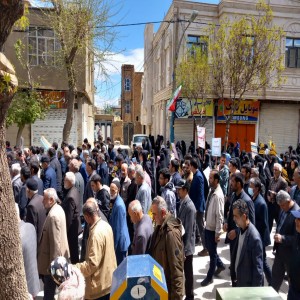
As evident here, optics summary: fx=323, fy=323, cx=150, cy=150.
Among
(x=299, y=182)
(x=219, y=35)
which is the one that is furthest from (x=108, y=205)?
(x=219, y=35)

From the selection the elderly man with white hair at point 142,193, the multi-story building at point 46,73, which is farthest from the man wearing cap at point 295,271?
the multi-story building at point 46,73

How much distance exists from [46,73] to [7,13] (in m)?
15.4

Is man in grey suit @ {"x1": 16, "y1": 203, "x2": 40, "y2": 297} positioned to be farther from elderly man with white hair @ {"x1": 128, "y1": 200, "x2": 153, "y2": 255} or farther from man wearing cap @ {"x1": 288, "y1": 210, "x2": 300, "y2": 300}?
man wearing cap @ {"x1": 288, "y1": 210, "x2": 300, "y2": 300}

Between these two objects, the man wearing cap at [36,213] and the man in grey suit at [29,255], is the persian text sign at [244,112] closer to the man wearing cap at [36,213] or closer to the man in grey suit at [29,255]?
the man wearing cap at [36,213]

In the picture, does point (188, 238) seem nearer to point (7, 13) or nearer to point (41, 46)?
point (7, 13)

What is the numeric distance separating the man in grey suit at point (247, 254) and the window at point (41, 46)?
1476 cm

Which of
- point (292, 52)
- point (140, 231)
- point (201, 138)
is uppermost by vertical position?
point (292, 52)

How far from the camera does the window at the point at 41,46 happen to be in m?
16.3

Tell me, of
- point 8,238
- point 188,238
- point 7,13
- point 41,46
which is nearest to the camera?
point 7,13

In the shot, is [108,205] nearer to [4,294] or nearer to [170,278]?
[170,278]

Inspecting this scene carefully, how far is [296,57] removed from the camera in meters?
20.3

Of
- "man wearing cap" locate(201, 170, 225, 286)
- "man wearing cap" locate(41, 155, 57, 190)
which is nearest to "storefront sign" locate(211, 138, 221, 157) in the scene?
"man wearing cap" locate(201, 170, 225, 286)

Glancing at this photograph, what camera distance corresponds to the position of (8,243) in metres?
2.41

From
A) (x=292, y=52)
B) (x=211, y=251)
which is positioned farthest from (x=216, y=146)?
(x=292, y=52)
